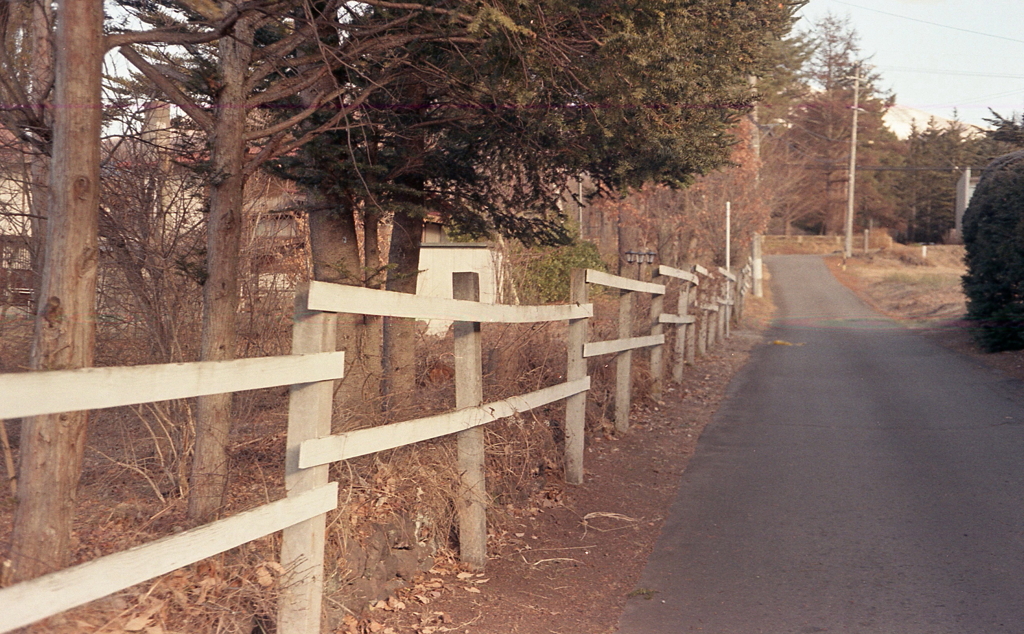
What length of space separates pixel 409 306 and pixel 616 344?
15.4ft

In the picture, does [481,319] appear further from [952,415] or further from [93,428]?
[952,415]

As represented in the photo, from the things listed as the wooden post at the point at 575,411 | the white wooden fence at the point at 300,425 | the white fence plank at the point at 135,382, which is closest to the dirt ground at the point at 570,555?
the wooden post at the point at 575,411

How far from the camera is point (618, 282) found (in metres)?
8.96

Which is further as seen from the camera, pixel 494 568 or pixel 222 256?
pixel 494 568

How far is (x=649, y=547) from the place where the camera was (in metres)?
6.25

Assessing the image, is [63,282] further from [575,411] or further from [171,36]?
[575,411]

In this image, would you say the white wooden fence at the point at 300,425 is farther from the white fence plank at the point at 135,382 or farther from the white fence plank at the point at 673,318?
the white fence plank at the point at 673,318

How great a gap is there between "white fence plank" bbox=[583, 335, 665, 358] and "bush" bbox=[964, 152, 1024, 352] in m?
8.38

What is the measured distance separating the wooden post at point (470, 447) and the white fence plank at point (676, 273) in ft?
22.8

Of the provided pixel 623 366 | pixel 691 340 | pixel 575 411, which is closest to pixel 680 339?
pixel 691 340

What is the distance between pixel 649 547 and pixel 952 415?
20.9 ft

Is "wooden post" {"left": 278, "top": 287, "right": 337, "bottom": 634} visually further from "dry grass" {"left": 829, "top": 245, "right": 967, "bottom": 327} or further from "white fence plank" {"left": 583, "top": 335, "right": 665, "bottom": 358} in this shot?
"dry grass" {"left": 829, "top": 245, "right": 967, "bottom": 327}

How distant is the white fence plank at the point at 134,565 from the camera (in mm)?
2473

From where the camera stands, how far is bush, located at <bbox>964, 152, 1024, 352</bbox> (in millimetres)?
16656
